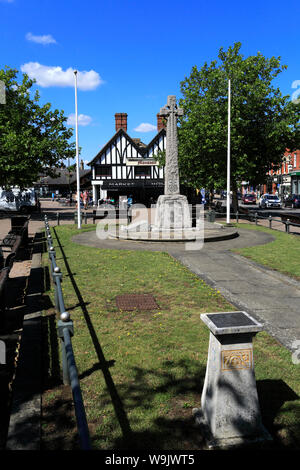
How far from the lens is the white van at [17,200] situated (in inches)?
1352

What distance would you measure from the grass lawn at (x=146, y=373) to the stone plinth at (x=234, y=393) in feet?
0.78

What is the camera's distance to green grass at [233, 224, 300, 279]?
34.1 ft

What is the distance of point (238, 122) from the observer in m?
26.4

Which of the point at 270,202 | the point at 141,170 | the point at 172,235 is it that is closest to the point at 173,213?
the point at 172,235

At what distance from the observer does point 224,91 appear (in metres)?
27.8

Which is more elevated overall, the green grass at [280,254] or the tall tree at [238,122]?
the tall tree at [238,122]

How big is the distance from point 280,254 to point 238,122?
16.7 meters

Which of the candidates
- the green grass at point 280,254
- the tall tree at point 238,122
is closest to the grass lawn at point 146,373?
the green grass at point 280,254

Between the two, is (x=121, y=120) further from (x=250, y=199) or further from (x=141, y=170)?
(x=250, y=199)

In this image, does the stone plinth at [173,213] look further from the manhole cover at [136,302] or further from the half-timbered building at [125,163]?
the half-timbered building at [125,163]

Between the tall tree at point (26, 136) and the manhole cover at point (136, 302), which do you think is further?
the tall tree at point (26, 136)

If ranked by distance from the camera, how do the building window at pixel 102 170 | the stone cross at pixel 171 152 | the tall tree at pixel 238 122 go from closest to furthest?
the stone cross at pixel 171 152, the tall tree at pixel 238 122, the building window at pixel 102 170

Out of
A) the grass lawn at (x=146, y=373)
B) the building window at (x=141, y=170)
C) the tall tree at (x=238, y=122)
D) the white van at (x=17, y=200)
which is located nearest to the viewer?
the grass lawn at (x=146, y=373)
